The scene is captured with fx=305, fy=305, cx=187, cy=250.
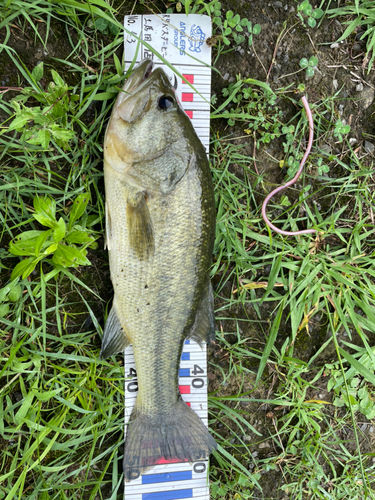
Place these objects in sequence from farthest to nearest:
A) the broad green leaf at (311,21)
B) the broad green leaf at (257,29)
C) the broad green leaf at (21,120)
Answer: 1. the broad green leaf at (311,21)
2. the broad green leaf at (257,29)
3. the broad green leaf at (21,120)

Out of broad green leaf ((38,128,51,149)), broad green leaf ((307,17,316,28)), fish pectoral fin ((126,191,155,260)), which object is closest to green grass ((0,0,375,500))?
broad green leaf ((38,128,51,149))

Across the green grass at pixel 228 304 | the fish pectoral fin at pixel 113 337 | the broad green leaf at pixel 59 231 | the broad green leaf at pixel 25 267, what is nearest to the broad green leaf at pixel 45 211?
the broad green leaf at pixel 59 231

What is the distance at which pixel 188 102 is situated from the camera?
8.61ft

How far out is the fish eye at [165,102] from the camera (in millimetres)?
2092

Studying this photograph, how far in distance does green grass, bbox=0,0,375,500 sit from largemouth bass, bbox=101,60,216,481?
259 millimetres

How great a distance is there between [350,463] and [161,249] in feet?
9.87

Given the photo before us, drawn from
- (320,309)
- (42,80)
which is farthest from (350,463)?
(42,80)

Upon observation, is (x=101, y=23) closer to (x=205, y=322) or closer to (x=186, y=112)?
(x=186, y=112)

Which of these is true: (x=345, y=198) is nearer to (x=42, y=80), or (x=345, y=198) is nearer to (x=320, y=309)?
(x=320, y=309)

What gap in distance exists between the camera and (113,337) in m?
2.39

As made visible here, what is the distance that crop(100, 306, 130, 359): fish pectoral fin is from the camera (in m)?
2.38

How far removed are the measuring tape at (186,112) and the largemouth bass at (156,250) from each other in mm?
217

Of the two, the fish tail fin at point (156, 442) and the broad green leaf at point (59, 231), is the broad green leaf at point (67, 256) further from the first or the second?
the fish tail fin at point (156, 442)

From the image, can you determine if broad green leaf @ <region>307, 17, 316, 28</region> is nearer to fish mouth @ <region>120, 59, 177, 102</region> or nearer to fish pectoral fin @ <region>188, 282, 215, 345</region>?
fish mouth @ <region>120, 59, 177, 102</region>
